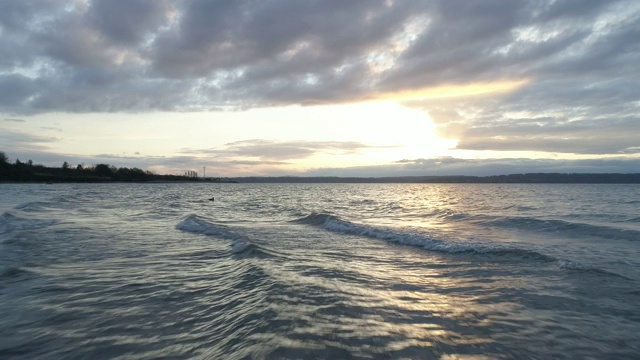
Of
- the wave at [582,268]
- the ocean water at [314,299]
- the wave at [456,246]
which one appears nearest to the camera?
the ocean water at [314,299]

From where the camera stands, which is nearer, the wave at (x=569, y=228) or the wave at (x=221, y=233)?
the wave at (x=221, y=233)

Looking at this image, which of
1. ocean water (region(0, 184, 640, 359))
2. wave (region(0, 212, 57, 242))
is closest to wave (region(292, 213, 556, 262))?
ocean water (region(0, 184, 640, 359))

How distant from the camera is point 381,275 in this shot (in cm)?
1117

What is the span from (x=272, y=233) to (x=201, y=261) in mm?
8002

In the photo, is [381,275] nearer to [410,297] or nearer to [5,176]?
[410,297]

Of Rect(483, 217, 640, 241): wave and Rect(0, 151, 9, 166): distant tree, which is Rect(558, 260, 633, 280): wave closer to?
Rect(483, 217, 640, 241): wave

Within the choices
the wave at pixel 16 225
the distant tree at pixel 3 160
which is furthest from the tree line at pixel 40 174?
the wave at pixel 16 225

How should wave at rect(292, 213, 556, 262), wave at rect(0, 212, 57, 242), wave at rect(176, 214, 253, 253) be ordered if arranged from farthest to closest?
wave at rect(0, 212, 57, 242) < wave at rect(176, 214, 253, 253) < wave at rect(292, 213, 556, 262)

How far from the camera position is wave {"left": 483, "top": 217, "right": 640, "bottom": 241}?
62.4 ft

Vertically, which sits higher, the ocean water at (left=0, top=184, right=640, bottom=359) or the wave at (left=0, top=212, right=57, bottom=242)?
the wave at (left=0, top=212, right=57, bottom=242)

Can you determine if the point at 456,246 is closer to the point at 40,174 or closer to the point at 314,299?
the point at 314,299

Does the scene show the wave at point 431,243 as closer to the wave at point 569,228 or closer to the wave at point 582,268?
the wave at point 582,268

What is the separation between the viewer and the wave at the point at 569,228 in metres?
19.0

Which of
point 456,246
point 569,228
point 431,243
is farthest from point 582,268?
point 569,228
